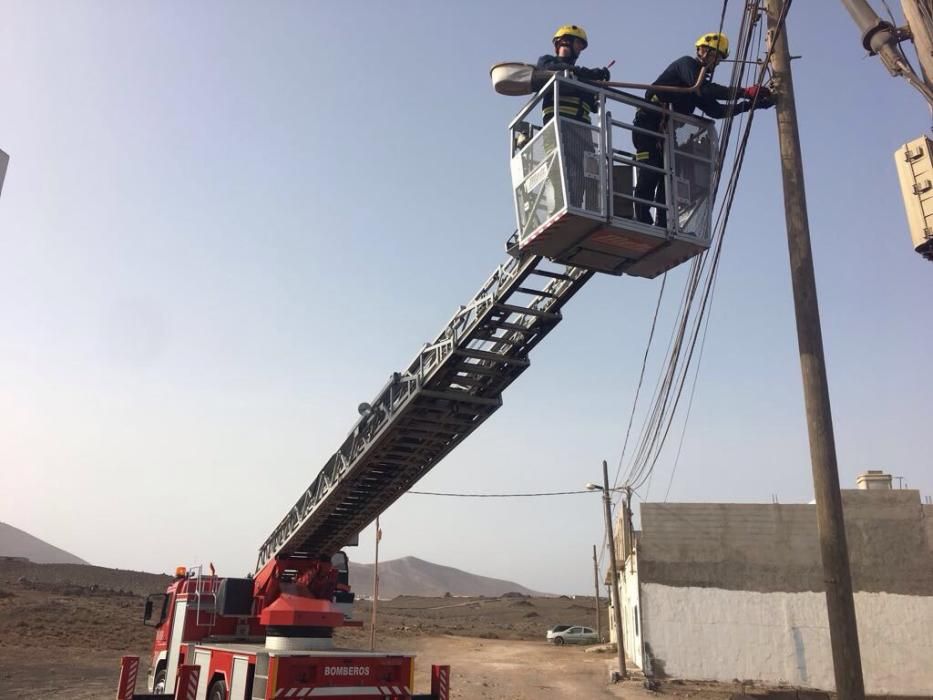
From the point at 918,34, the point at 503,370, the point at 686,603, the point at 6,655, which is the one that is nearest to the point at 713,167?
the point at 918,34

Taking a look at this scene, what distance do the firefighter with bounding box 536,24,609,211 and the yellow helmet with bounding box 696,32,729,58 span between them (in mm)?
1252

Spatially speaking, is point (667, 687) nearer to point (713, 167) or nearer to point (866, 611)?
point (866, 611)

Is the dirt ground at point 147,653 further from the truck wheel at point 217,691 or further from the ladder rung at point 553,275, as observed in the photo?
the ladder rung at point 553,275

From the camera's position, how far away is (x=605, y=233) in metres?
7.48

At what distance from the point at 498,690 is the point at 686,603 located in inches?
250

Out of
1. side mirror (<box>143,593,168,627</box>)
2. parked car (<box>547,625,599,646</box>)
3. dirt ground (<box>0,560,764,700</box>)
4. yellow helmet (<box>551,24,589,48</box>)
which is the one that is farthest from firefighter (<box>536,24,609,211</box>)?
parked car (<box>547,625,599,646</box>)

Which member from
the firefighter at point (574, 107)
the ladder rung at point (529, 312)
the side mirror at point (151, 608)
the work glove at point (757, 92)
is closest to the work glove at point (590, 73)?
the firefighter at point (574, 107)

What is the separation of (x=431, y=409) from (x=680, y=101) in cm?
508

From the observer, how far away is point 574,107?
301 inches

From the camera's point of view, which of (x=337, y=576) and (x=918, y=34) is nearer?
(x=918, y=34)

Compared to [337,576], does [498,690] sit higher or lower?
lower

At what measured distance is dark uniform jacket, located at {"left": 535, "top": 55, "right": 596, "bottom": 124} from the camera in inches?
300

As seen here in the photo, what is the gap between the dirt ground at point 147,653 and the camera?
69.1ft

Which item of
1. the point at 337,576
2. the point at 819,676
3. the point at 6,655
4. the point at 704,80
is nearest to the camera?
the point at 704,80
